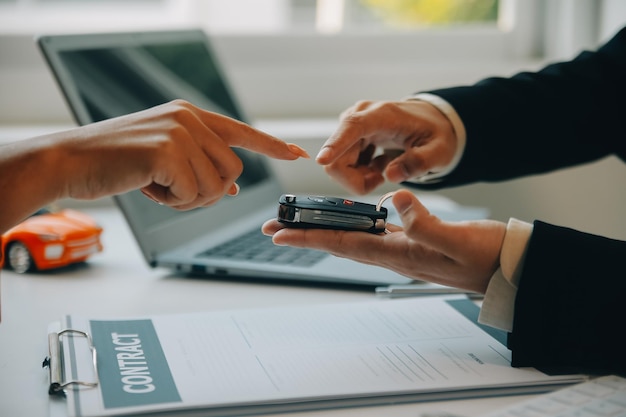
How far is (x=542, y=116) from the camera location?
1.12 m

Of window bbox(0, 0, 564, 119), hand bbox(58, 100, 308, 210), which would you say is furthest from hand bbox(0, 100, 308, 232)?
window bbox(0, 0, 564, 119)

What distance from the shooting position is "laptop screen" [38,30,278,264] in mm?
960

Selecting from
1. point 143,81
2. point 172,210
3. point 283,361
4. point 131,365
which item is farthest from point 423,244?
point 143,81

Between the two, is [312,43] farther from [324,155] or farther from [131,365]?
[131,365]

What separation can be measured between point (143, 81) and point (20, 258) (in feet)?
1.02

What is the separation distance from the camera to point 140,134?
66cm

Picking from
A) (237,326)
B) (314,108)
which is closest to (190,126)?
(237,326)

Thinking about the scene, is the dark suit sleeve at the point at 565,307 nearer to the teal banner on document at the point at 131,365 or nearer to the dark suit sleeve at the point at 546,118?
the dark suit sleeve at the point at 546,118

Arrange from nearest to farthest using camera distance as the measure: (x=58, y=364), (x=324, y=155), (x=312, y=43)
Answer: (x=58, y=364), (x=324, y=155), (x=312, y=43)

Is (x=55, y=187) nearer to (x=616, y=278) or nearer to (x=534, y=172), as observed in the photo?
(x=616, y=278)

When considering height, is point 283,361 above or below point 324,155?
below

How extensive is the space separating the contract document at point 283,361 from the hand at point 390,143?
0.66ft

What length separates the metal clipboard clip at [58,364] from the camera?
602 millimetres

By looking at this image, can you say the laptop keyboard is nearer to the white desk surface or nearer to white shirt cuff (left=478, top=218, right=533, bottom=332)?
the white desk surface
